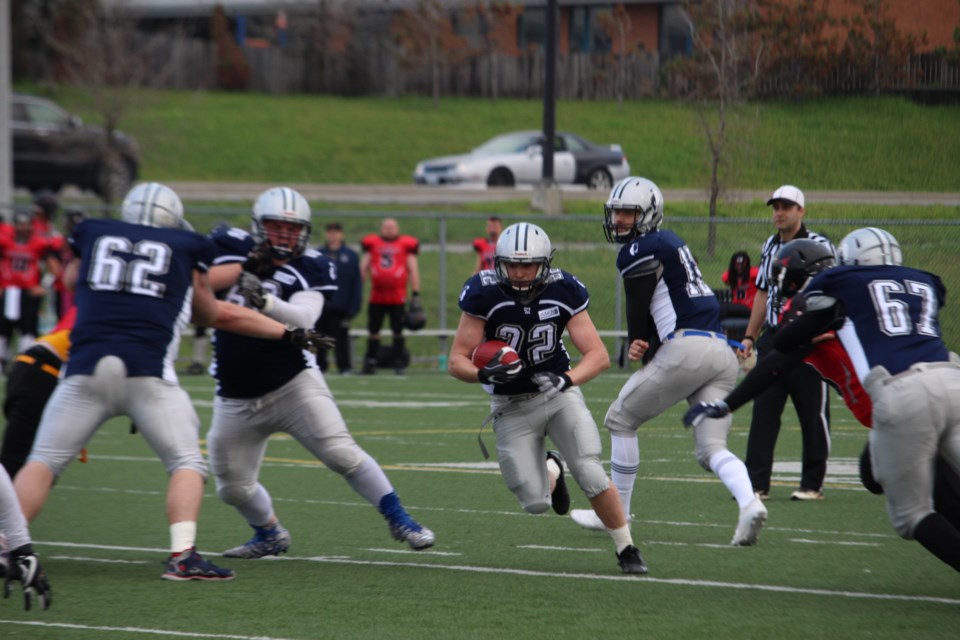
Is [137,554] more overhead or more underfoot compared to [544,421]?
more underfoot

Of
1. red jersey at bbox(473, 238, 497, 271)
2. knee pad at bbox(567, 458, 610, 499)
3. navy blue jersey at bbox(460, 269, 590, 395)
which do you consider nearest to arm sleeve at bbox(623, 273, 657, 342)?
navy blue jersey at bbox(460, 269, 590, 395)

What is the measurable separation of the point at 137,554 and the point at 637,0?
9413 mm

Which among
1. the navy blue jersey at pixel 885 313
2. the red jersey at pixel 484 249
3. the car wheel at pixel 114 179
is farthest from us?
the car wheel at pixel 114 179

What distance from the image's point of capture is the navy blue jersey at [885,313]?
5488 mm

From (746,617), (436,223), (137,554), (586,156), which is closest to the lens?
(746,617)

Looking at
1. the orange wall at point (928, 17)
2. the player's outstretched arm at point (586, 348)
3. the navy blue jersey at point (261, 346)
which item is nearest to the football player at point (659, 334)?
the player's outstretched arm at point (586, 348)

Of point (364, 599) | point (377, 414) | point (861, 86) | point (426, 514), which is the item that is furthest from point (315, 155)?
point (364, 599)

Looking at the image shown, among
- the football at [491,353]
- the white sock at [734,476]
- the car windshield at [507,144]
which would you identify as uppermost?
the car windshield at [507,144]

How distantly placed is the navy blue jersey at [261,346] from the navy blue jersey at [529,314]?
791 mm

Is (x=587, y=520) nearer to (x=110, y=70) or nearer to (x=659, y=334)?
(x=659, y=334)

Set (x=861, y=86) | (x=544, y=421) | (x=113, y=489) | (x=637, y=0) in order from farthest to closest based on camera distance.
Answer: (x=637, y=0) < (x=861, y=86) < (x=113, y=489) < (x=544, y=421)

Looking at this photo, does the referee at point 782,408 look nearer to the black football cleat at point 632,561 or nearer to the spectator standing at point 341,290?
the black football cleat at point 632,561

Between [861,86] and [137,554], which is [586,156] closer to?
[861,86]

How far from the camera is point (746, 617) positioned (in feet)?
17.9
